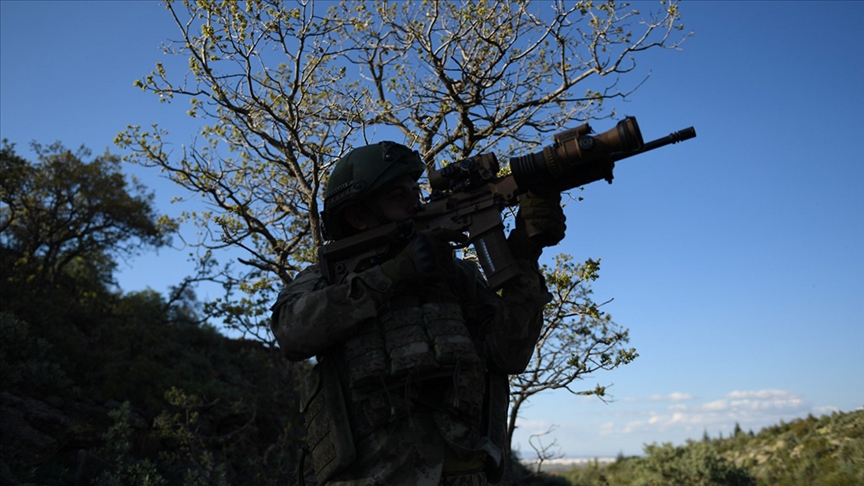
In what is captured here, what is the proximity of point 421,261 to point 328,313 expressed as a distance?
1.50ft

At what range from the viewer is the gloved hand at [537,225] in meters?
2.87

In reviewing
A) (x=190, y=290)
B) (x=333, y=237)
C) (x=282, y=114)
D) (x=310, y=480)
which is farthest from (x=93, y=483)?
(x=190, y=290)

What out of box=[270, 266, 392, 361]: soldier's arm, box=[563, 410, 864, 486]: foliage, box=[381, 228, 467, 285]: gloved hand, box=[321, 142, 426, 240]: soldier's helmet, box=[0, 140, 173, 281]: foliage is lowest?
box=[563, 410, 864, 486]: foliage

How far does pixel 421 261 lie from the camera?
9.26 feet

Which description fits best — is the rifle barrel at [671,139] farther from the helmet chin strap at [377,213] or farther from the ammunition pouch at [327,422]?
the ammunition pouch at [327,422]

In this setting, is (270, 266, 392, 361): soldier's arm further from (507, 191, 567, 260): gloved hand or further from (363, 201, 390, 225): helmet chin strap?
(507, 191, 567, 260): gloved hand

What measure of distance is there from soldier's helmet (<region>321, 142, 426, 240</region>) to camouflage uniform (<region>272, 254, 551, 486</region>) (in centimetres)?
46

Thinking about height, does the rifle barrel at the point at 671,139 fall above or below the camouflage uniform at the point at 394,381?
above

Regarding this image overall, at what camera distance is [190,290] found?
65.1 ft

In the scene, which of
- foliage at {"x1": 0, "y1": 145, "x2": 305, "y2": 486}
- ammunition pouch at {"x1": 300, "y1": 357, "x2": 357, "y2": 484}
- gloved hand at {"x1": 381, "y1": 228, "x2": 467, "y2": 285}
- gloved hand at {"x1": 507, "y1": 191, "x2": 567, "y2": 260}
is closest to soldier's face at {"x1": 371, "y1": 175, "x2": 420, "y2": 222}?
gloved hand at {"x1": 381, "y1": 228, "x2": 467, "y2": 285}

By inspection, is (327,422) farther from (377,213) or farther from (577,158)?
(577,158)

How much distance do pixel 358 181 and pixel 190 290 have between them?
18.2 meters

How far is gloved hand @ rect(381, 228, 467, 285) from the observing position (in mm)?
2824

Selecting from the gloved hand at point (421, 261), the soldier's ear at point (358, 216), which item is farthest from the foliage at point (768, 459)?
the soldier's ear at point (358, 216)
